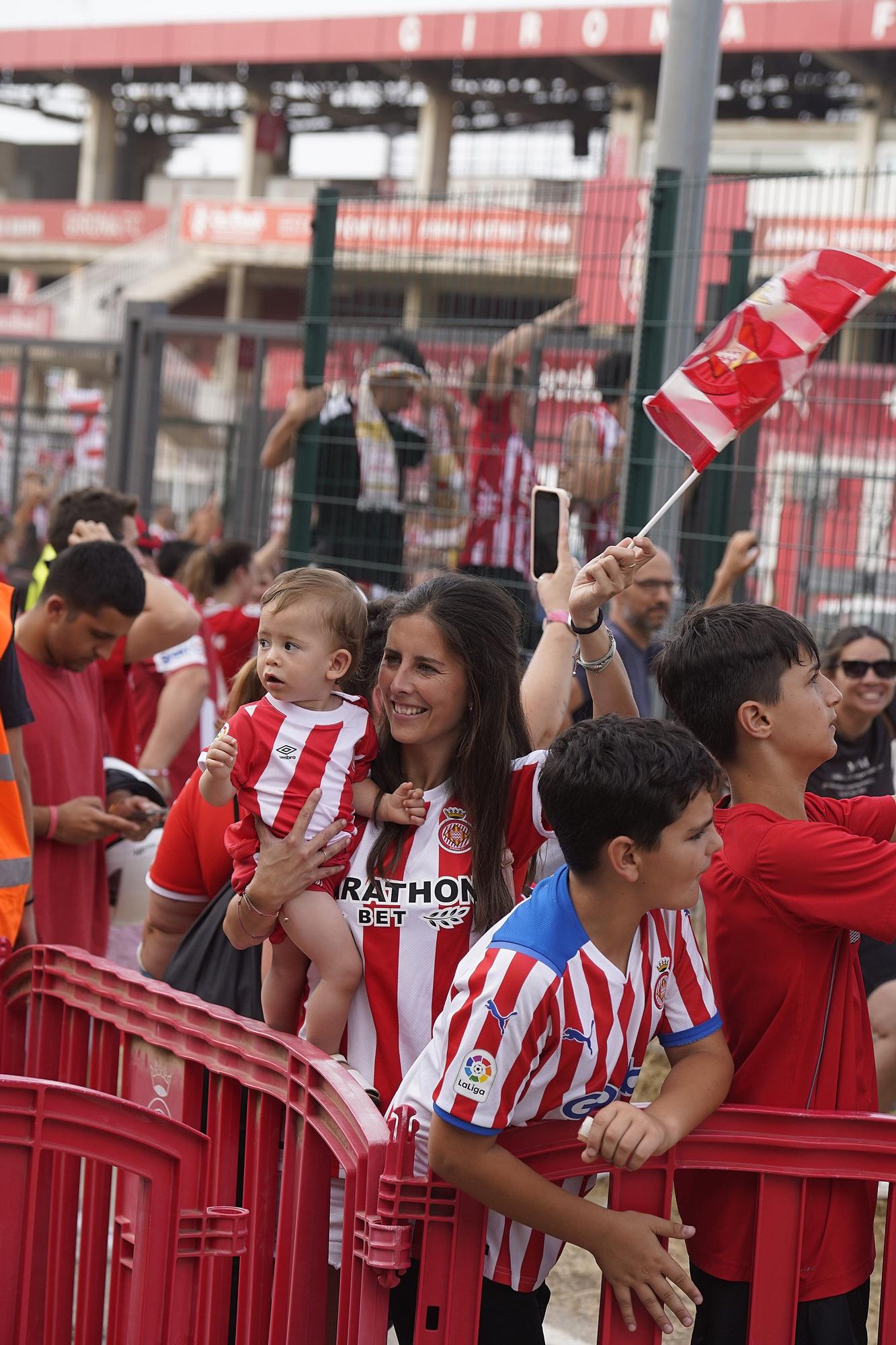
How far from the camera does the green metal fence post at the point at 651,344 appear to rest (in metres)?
6.42

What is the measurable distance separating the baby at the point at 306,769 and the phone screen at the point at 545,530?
1.61 ft

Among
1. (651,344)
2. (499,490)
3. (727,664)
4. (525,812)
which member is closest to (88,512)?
(499,490)

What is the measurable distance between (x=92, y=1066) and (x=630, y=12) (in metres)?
32.6

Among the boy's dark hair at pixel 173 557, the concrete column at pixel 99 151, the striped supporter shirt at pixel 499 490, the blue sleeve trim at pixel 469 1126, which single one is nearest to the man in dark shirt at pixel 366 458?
the striped supporter shirt at pixel 499 490

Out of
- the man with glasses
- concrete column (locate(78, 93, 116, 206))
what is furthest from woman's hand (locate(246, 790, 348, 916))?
concrete column (locate(78, 93, 116, 206))

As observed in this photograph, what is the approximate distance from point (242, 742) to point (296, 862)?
0.86 feet

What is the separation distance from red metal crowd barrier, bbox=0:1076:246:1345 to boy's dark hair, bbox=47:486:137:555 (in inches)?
131

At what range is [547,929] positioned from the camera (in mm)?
2240

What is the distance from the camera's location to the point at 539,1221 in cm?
214

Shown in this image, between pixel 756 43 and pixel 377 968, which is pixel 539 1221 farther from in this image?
pixel 756 43

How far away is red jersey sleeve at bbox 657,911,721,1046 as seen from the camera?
239cm

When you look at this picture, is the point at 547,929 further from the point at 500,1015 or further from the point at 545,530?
the point at 545,530

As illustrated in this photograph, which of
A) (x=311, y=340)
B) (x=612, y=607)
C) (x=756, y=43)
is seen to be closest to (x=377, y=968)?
(x=612, y=607)

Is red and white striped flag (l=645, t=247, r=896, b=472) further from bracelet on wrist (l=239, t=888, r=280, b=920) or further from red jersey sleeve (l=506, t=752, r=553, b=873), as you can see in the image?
bracelet on wrist (l=239, t=888, r=280, b=920)
